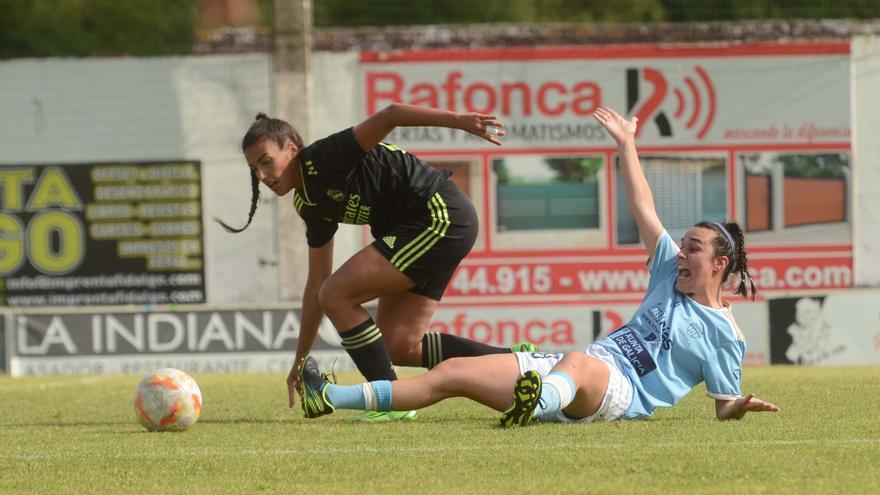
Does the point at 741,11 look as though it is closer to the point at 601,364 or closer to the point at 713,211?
the point at 713,211

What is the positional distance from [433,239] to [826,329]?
28.8 feet

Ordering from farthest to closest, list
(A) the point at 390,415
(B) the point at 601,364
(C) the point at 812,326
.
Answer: (C) the point at 812,326, (A) the point at 390,415, (B) the point at 601,364

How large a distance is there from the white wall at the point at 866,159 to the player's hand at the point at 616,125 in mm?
11836

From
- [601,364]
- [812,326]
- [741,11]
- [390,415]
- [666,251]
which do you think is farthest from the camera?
[741,11]

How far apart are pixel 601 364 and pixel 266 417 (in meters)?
2.20

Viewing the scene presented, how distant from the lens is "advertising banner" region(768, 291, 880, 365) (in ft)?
47.3

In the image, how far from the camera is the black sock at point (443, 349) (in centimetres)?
736

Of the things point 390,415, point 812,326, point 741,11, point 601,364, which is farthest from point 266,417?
point 741,11

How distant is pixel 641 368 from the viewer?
20.3 ft

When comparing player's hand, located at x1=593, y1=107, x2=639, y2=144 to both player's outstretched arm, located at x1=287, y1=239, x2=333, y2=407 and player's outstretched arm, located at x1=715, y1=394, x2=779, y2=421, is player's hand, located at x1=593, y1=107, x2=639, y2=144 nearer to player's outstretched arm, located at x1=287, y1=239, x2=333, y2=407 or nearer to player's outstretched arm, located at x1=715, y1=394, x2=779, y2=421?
player's outstretched arm, located at x1=715, y1=394, x2=779, y2=421

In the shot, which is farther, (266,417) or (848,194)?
(848,194)

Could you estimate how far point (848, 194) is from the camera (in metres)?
17.8

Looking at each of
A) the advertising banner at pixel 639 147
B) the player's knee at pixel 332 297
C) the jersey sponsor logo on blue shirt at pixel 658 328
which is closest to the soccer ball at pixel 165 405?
the player's knee at pixel 332 297

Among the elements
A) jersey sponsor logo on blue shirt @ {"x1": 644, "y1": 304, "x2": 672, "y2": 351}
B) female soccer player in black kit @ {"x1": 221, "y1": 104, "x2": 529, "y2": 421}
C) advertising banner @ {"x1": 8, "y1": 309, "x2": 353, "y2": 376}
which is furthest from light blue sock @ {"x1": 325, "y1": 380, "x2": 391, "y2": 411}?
advertising banner @ {"x1": 8, "y1": 309, "x2": 353, "y2": 376}
